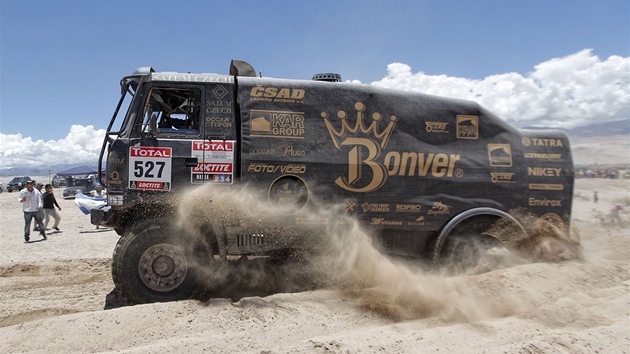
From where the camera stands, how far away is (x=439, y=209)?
5168mm

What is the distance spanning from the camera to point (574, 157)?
5.48 meters

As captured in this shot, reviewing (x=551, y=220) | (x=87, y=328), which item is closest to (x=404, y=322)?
(x=551, y=220)

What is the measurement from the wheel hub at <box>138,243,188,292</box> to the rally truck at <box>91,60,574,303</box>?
1 cm

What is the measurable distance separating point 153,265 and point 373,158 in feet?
10.3

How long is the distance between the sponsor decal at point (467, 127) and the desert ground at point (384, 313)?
183 centimetres

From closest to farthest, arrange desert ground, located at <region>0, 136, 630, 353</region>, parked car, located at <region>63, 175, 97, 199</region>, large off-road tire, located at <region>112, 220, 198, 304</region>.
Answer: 1. desert ground, located at <region>0, 136, 630, 353</region>
2. large off-road tire, located at <region>112, 220, 198, 304</region>
3. parked car, located at <region>63, 175, 97, 199</region>

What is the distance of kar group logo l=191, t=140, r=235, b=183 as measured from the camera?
4738 millimetres

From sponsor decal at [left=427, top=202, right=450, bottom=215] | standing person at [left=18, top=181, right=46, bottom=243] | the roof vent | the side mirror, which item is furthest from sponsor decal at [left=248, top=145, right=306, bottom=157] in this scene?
standing person at [left=18, top=181, right=46, bottom=243]

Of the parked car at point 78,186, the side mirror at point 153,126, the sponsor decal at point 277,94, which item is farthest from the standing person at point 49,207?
the parked car at point 78,186

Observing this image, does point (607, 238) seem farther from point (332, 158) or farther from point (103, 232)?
point (103, 232)

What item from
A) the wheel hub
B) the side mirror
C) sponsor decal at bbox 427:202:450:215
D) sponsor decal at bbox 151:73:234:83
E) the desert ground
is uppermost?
sponsor decal at bbox 151:73:234:83

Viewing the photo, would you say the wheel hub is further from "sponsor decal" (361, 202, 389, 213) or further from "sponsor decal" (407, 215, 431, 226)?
"sponsor decal" (407, 215, 431, 226)

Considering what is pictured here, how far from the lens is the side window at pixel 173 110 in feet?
15.9

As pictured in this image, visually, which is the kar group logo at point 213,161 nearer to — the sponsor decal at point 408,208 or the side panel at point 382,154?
the side panel at point 382,154
